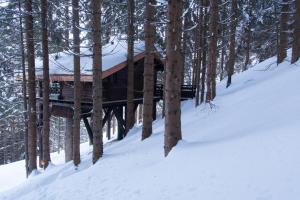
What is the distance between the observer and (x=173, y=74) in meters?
8.23

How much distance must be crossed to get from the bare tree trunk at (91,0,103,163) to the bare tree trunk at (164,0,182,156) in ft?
9.80

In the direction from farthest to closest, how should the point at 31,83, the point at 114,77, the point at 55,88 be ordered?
the point at 55,88, the point at 114,77, the point at 31,83

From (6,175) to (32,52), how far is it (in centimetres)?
1499

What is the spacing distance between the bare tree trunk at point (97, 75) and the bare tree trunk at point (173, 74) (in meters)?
2.99

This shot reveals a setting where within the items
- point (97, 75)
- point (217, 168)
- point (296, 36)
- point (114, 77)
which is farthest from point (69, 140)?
point (217, 168)

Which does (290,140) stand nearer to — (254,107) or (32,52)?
(254,107)

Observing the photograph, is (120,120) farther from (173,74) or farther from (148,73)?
(173,74)

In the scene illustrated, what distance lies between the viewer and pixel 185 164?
723 centimetres

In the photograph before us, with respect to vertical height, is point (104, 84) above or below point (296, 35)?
below

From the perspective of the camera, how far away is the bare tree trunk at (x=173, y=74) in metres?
8.11

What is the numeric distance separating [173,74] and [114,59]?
11324mm

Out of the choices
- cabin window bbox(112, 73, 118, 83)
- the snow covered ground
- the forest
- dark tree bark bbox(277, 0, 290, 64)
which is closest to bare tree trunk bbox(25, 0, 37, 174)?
the forest

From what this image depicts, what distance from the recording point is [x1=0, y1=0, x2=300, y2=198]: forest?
34.0 ft

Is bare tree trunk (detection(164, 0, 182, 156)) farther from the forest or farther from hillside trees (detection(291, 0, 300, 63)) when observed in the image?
hillside trees (detection(291, 0, 300, 63))
